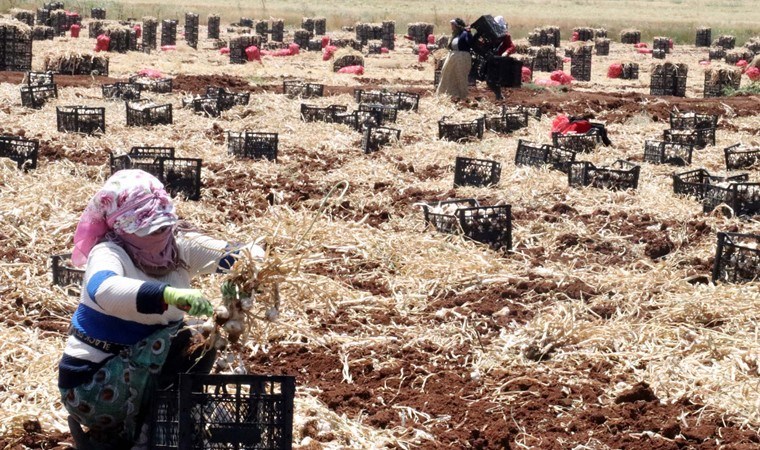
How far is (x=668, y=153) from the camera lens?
47.4ft

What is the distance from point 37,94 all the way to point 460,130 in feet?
21.2

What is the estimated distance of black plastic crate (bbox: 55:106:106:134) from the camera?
14.6m

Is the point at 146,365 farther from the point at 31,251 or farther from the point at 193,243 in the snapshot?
the point at 31,251

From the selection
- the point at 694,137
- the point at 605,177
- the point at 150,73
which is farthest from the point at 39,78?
the point at 605,177

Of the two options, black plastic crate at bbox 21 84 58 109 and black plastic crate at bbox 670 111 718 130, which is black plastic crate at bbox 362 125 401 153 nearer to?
black plastic crate at bbox 670 111 718 130

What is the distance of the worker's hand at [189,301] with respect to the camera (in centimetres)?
457

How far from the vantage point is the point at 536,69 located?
3438cm

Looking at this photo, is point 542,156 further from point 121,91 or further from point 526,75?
point 526,75

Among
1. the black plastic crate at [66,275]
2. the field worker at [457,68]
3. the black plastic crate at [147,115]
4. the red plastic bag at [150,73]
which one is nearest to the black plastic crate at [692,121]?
the field worker at [457,68]

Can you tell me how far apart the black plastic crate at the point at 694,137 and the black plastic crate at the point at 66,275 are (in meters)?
9.86

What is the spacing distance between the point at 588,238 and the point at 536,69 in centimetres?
2489

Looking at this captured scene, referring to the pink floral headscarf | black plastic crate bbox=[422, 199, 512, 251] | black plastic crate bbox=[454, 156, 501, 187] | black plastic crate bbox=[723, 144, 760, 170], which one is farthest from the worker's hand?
black plastic crate bbox=[723, 144, 760, 170]

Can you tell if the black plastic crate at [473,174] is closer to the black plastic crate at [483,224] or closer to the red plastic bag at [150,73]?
the black plastic crate at [483,224]

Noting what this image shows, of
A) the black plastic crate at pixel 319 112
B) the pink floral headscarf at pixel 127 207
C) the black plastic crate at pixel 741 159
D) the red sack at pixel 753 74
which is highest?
the pink floral headscarf at pixel 127 207
